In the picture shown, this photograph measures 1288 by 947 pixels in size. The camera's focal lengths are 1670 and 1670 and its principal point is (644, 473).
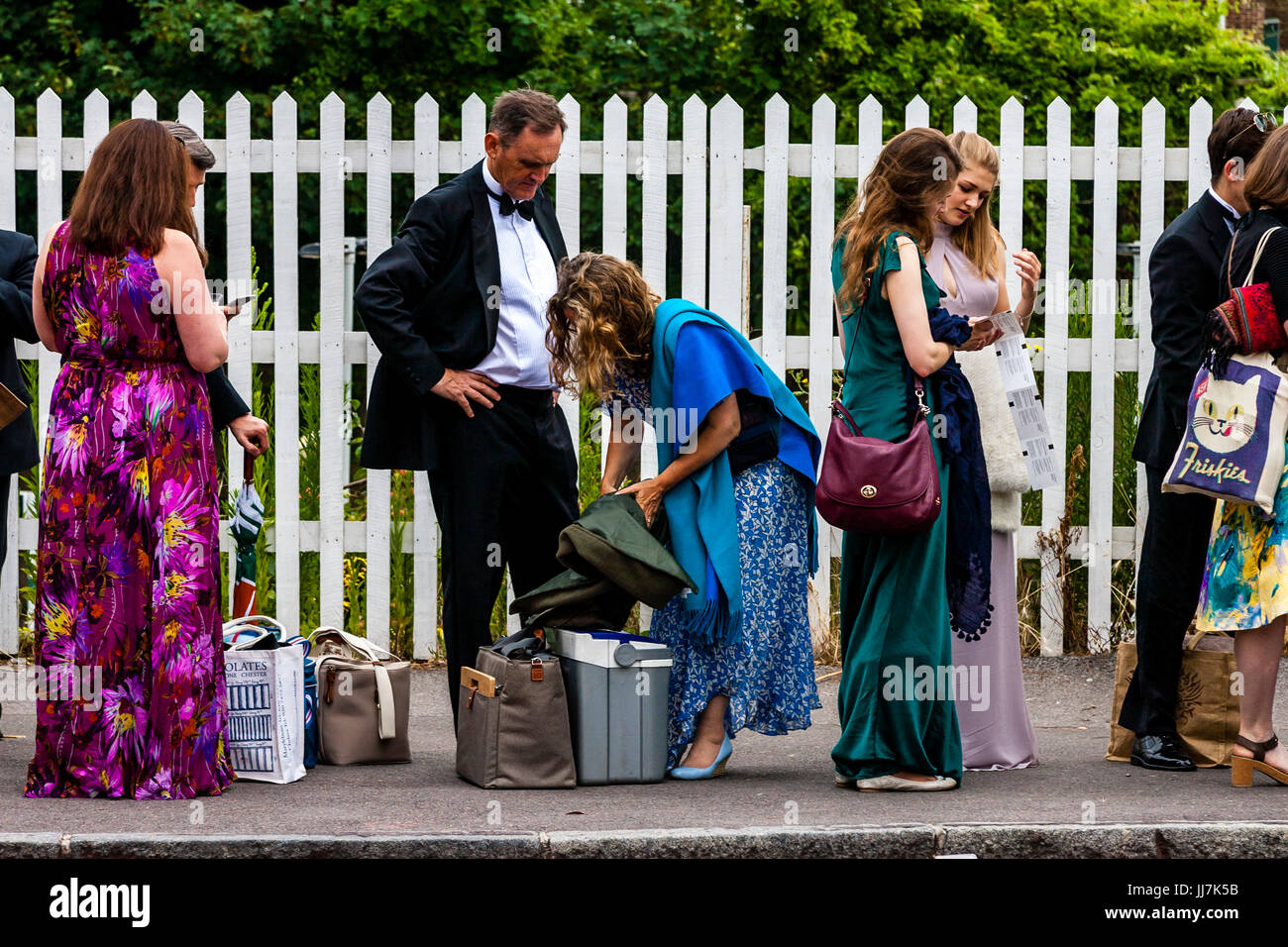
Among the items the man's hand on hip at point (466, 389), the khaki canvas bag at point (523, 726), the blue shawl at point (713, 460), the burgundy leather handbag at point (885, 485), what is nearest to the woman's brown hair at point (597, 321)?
the blue shawl at point (713, 460)

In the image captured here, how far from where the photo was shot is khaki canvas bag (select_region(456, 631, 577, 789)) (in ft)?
15.7

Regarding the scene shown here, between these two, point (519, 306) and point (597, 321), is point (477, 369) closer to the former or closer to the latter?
point (519, 306)

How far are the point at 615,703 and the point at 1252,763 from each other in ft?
5.95

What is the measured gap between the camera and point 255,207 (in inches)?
514

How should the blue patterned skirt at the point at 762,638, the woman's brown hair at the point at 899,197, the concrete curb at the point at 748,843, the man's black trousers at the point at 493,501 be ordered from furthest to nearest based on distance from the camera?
1. the man's black trousers at the point at 493,501
2. the blue patterned skirt at the point at 762,638
3. the woman's brown hair at the point at 899,197
4. the concrete curb at the point at 748,843

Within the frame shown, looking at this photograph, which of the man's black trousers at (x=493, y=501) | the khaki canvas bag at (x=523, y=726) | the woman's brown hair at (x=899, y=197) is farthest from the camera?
the man's black trousers at (x=493, y=501)

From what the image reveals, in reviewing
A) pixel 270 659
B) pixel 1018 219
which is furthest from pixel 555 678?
pixel 1018 219

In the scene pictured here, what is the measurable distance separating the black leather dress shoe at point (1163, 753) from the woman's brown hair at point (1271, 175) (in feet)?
5.37

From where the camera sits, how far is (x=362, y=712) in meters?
5.28

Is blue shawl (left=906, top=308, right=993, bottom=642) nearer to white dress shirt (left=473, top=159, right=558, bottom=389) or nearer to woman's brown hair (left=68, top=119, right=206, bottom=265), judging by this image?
white dress shirt (left=473, top=159, right=558, bottom=389)

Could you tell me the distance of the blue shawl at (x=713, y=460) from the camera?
4.81 meters

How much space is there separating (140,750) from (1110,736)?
118 inches

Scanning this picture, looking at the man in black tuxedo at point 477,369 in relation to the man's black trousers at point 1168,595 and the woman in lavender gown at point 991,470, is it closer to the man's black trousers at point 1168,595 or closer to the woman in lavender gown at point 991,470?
the woman in lavender gown at point 991,470

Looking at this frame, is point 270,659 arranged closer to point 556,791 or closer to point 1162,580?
point 556,791
